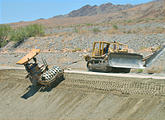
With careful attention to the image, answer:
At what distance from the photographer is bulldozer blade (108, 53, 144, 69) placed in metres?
14.8

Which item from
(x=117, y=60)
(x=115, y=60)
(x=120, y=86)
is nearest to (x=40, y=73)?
(x=115, y=60)

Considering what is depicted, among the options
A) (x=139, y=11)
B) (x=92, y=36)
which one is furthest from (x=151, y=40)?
(x=139, y=11)

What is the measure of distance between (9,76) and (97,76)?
8868 millimetres

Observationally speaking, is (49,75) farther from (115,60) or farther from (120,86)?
(120,86)

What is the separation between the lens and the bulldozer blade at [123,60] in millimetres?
14848

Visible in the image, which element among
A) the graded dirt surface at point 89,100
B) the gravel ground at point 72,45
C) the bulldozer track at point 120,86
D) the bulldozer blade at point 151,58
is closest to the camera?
the graded dirt surface at point 89,100

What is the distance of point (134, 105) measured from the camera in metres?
9.66

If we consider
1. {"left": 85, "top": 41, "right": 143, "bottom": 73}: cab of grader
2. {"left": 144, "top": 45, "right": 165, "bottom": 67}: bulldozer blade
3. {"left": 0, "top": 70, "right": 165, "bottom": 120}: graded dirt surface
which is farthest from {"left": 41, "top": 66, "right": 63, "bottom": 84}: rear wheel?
{"left": 144, "top": 45, "right": 165, "bottom": 67}: bulldozer blade

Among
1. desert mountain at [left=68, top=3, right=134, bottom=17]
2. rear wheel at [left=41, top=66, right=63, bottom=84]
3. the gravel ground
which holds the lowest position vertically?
the gravel ground

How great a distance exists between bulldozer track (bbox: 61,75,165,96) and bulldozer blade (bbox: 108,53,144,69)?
2249 millimetres

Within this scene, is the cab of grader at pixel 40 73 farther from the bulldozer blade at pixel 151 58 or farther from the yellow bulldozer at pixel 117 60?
the bulldozer blade at pixel 151 58

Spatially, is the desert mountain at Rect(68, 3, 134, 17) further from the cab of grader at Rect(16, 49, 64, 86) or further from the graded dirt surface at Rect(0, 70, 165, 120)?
the graded dirt surface at Rect(0, 70, 165, 120)

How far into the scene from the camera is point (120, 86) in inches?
449

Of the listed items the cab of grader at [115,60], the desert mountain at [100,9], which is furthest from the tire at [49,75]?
the desert mountain at [100,9]
